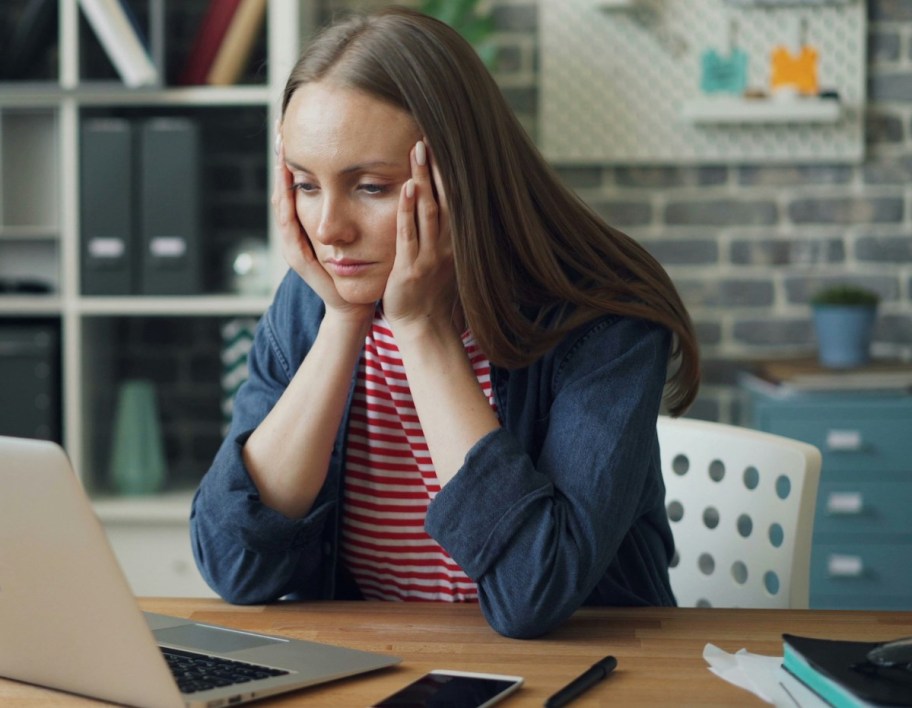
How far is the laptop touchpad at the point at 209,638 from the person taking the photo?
1064 mm

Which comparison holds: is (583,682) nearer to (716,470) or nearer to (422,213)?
A: (422,213)

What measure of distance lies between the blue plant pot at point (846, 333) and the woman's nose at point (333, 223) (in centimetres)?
173

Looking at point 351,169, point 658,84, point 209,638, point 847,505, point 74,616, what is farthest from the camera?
point 658,84

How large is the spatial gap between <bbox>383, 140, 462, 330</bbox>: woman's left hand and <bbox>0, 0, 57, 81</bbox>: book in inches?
70.5

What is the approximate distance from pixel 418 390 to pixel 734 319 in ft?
6.20

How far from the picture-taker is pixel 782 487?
143 cm

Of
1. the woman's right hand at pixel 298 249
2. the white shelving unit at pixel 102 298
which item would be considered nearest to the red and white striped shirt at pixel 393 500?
the woman's right hand at pixel 298 249

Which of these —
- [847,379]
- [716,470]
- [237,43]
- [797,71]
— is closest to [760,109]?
[797,71]

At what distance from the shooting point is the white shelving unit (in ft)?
8.69

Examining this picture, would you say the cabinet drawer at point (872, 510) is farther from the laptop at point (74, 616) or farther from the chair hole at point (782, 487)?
the laptop at point (74, 616)

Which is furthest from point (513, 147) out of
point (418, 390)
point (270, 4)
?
point (270, 4)

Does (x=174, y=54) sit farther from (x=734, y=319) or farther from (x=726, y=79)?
(x=734, y=319)

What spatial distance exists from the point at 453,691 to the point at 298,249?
23.9 inches

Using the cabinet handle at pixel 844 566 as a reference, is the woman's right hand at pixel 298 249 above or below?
above
